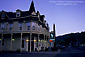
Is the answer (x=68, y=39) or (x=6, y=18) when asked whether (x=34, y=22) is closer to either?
(x=6, y=18)

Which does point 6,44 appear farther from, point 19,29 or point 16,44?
point 19,29

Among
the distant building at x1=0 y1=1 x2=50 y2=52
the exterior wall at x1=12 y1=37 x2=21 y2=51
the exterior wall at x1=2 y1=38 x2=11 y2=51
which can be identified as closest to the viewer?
the distant building at x1=0 y1=1 x2=50 y2=52

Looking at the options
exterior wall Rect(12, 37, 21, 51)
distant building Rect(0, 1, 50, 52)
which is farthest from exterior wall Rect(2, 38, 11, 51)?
exterior wall Rect(12, 37, 21, 51)

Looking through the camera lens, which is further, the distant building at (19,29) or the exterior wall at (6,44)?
the exterior wall at (6,44)

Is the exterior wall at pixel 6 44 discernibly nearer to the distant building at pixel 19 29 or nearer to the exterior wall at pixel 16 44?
the distant building at pixel 19 29

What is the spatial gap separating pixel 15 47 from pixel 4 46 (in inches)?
121

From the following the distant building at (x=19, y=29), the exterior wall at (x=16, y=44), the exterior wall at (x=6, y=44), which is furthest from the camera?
the exterior wall at (x=6, y=44)

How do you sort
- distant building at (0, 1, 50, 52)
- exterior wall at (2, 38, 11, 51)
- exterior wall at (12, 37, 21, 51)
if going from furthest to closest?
exterior wall at (2, 38, 11, 51), exterior wall at (12, 37, 21, 51), distant building at (0, 1, 50, 52)

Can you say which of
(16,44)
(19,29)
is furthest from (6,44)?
(19,29)

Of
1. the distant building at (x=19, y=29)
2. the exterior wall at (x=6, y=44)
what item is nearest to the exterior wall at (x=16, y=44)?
the distant building at (x=19, y=29)

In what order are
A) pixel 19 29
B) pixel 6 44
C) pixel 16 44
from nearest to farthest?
pixel 19 29 → pixel 16 44 → pixel 6 44

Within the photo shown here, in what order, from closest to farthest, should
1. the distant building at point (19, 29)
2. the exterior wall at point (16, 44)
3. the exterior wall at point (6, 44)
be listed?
1. the distant building at point (19, 29)
2. the exterior wall at point (16, 44)
3. the exterior wall at point (6, 44)

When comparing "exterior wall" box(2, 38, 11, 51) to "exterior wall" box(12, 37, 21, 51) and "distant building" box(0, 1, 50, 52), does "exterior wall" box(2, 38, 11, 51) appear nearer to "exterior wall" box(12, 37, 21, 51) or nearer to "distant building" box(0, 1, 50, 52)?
"distant building" box(0, 1, 50, 52)

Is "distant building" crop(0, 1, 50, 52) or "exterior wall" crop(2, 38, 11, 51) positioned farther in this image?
"exterior wall" crop(2, 38, 11, 51)
